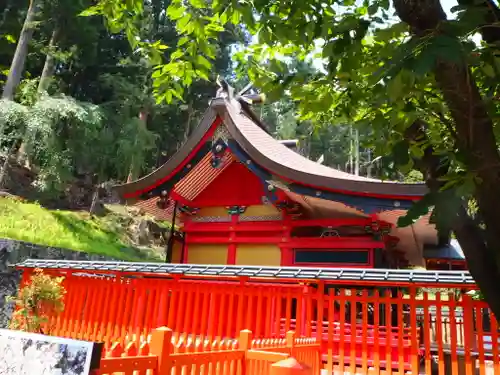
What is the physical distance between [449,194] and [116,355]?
7.46ft

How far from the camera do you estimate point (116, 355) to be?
279cm

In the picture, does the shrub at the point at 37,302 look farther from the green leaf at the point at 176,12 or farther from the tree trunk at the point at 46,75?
the tree trunk at the point at 46,75

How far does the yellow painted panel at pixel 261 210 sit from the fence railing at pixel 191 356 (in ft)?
15.1

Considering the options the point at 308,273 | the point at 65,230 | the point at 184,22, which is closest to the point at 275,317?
the point at 308,273

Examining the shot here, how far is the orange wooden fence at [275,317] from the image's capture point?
575 centimetres

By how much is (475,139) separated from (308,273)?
16.4 ft

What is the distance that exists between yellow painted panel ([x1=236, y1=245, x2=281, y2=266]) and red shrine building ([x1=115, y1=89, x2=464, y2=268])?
0.07 ft

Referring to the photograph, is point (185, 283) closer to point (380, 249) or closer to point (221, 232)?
point (221, 232)

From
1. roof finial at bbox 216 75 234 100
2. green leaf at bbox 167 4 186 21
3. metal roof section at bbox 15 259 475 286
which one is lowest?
metal roof section at bbox 15 259 475 286

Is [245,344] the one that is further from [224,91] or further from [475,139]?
[224,91]

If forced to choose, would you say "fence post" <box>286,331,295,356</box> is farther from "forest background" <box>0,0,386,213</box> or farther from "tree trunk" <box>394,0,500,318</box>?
"forest background" <box>0,0,386,213</box>

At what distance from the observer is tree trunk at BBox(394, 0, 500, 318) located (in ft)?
5.48

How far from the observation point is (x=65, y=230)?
58.2 feet

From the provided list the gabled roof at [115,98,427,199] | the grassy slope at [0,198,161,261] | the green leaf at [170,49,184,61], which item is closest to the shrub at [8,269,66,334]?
the gabled roof at [115,98,427,199]
